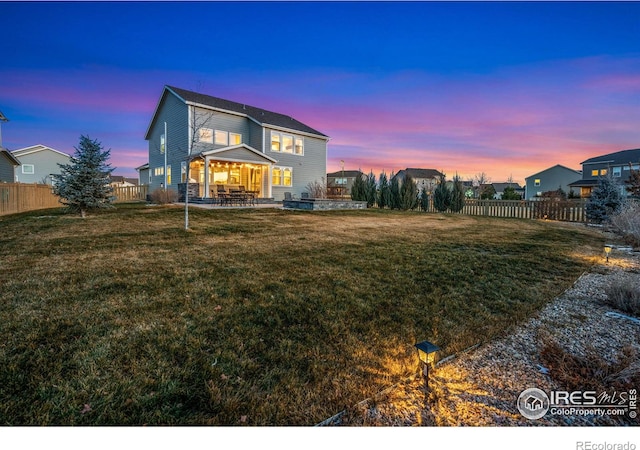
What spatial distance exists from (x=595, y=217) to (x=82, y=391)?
19417mm

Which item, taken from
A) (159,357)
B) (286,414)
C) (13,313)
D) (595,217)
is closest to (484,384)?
(286,414)

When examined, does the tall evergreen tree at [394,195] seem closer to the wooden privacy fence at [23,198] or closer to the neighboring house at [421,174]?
the wooden privacy fence at [23,198]

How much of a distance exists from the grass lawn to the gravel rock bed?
0.49 feet

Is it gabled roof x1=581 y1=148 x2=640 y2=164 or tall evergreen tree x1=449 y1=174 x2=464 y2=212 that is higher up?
gabled roof x1=581 y1=148 x2=640 y2=164

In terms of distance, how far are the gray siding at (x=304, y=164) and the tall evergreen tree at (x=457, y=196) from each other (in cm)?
1119

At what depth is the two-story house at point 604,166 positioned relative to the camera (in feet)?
131

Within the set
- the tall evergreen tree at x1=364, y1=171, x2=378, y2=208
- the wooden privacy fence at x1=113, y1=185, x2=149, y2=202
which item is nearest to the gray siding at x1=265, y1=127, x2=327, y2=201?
the tall evergreen tree at x1=364, y1=171, x2=378, y2=208

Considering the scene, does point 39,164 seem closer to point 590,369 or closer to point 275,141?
point 275,141

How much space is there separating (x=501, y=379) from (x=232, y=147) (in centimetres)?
1851

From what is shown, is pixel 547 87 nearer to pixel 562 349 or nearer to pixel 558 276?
pixel 558 276

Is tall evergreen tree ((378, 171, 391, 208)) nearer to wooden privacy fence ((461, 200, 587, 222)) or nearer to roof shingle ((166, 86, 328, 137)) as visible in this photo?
wooden privacy fence ((461, 200, 587, 222))

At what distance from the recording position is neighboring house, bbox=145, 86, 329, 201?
763 inches

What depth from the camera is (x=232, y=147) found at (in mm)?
A: 18328

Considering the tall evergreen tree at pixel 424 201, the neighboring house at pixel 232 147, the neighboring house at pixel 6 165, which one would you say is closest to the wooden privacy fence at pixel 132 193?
the neighboring house at pixel 232 147
